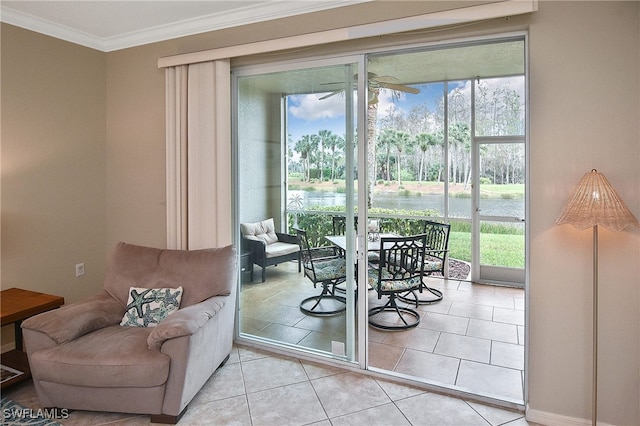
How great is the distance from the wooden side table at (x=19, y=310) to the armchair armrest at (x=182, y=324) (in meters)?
0.98

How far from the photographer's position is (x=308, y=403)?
2.50 meters

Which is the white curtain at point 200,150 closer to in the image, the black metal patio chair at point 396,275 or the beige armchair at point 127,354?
the beige armchair at point 127,354

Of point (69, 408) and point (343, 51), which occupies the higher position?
point (343, 51)

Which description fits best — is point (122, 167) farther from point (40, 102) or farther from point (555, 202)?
point (555, 202)

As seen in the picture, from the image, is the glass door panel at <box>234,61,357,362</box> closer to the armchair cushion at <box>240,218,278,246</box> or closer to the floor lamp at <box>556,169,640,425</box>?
the armchair cushion at <box>240,218,278,246</box>

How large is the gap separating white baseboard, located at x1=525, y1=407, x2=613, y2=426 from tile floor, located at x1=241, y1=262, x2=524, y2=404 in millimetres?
160

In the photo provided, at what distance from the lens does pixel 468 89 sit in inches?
205

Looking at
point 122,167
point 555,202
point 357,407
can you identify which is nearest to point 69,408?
point 357,407

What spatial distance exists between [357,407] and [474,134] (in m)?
4.06

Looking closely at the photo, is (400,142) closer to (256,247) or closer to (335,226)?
(335,226)

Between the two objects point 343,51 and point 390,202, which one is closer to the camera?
point 343,51

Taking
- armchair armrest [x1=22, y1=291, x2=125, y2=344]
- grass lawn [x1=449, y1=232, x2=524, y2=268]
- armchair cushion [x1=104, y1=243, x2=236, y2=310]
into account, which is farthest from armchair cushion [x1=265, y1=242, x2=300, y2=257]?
grass lawn [x1=449, y1=232, x2=524, y2=268]

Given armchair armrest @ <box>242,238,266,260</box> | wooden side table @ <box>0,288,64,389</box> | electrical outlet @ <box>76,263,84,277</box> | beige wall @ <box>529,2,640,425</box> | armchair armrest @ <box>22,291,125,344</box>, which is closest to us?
beige wall @ <box>529,2,640,425</box>

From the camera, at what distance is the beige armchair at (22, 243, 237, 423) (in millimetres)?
2193
